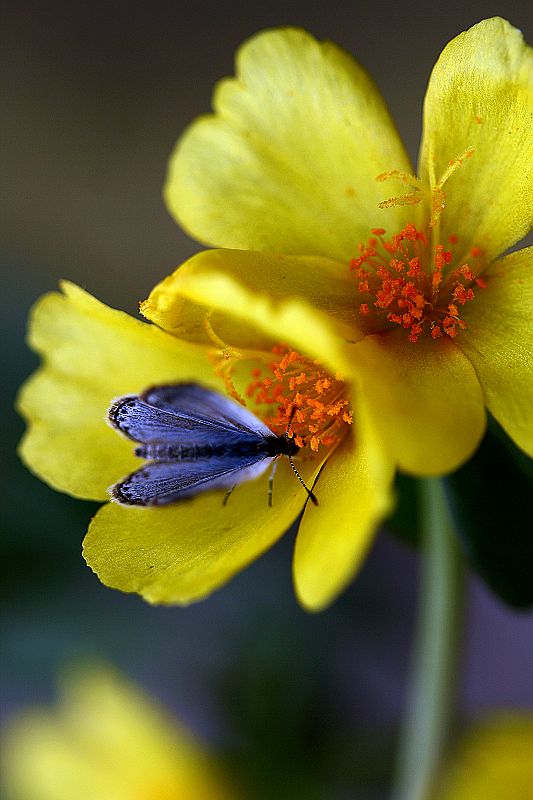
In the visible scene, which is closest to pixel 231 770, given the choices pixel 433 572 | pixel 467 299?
pixel 433 572

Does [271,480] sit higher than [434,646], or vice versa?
[271,480]

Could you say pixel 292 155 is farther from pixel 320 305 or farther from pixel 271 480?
A: pixel 271 480

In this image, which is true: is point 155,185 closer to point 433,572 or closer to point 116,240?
point 116,240

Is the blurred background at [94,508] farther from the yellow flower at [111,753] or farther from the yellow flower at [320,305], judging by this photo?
the yellow flower at [320,305]

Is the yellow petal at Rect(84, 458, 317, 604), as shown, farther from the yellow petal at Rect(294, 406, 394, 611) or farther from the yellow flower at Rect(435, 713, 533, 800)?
the yellow flower at Rect(435, 713, 533, 800)

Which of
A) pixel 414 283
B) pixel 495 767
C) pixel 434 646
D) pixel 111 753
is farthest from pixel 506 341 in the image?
pixel 111 753

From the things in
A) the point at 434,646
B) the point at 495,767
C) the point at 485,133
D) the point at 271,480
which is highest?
the point at 485,133
